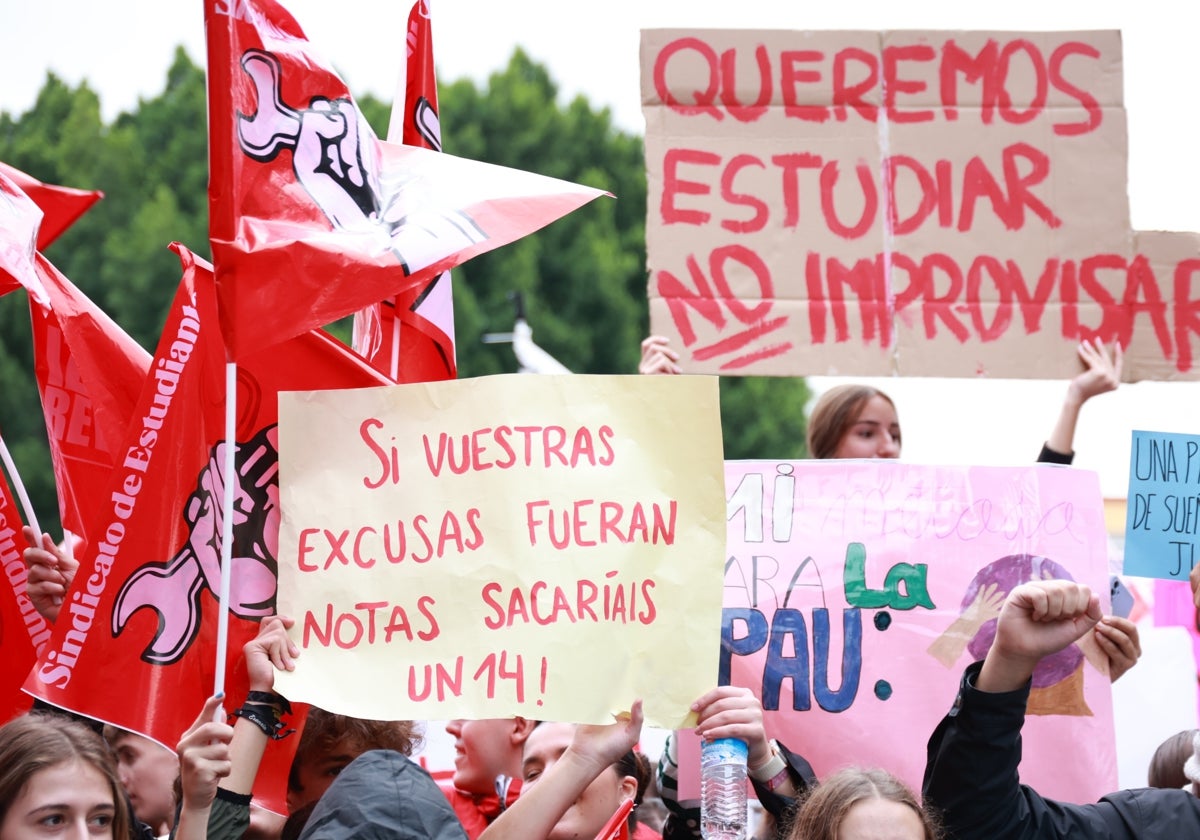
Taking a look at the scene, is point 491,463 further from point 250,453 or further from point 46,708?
point 46,708

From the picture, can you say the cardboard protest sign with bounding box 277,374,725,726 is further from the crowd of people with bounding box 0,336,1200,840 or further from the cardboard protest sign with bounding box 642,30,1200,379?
the cardboard protest sign with bounding box 642,30,1200,379

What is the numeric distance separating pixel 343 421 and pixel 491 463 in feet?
1.07

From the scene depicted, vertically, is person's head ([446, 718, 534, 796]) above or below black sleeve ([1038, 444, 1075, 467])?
below

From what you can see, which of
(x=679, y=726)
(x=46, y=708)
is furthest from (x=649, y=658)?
(x=46, y=708)

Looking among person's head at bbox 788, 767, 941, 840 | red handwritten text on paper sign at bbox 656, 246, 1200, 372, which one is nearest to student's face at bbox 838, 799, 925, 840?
person's head at bbox 788, 767, 941, 840

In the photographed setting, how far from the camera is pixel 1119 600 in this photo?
3844mm

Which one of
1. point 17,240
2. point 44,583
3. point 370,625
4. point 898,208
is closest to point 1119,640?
point 898,208

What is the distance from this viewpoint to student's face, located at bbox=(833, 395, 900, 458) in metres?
4.44

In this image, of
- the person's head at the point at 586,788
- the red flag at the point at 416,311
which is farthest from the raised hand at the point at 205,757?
the red flag at the point at 416,311

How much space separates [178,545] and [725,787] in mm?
1244

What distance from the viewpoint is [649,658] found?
10.1 ft

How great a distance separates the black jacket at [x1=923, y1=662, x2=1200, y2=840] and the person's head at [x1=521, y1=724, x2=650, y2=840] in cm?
70

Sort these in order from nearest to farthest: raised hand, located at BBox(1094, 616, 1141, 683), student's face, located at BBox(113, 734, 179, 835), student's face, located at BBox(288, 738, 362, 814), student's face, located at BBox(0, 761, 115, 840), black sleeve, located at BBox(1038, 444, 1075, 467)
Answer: student's face, located at BBox(0, 761, 115, 840) < student's face, located at BBox(288, 738, 362, 814) < raised hand, located at BBox(1094, 616, 1141, 683) < student's face, located at BBox(113, 734, 179, 835) < black sleeve, located at BBox(1038, 444, 1075, 467)

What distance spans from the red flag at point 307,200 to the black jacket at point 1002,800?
1378mm
